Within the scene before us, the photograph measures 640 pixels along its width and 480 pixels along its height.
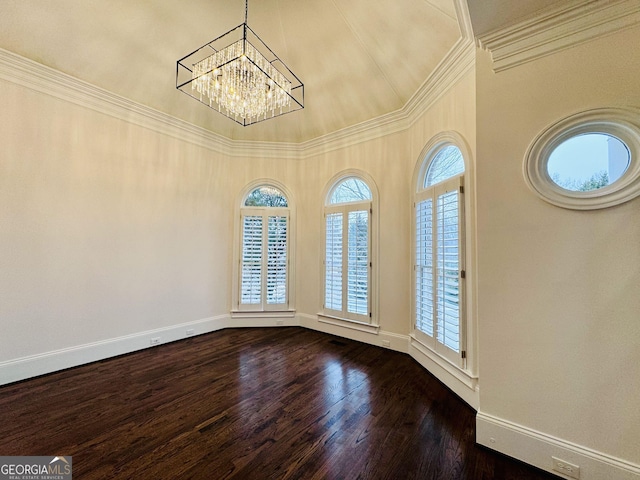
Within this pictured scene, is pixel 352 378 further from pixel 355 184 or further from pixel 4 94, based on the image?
pixel 4 94

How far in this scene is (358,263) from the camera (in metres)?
4.05

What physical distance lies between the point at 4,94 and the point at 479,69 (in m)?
4.53

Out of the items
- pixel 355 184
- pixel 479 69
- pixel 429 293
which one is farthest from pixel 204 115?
pixel 429 293

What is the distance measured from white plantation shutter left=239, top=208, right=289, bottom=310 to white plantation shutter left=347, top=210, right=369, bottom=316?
1.26 meters

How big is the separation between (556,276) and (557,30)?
1598 millimetres

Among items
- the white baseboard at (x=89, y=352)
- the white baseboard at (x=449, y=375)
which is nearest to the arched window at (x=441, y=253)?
the white baseboard at (x=449, y=375)

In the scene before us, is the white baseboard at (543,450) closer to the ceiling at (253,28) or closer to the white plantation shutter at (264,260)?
the ceiling at (253,28)

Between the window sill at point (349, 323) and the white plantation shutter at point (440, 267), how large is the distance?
2.45 ft

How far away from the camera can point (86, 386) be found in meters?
2.68

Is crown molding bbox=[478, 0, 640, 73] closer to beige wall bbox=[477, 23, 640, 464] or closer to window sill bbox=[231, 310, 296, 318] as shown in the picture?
beige wall bbox=[477, 23, 640, 464]

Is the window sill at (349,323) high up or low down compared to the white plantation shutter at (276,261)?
down

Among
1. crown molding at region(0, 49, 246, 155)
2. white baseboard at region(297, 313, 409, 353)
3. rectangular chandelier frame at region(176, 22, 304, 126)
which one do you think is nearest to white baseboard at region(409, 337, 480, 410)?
white baseboard at region(297, 313, 409, 353)

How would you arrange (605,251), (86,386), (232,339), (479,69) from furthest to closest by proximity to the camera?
(232,339) → (86,386) → (479,69) → (605,251)

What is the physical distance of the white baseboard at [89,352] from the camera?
2721 mm
